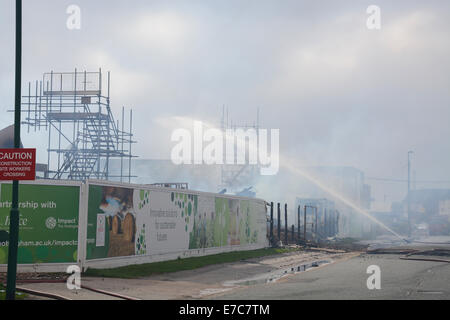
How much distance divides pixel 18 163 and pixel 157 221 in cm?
1270

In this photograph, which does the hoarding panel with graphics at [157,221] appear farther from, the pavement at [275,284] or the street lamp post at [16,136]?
the street lamp post at [16,136]

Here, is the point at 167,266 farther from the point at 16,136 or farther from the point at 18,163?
the point at 16,136

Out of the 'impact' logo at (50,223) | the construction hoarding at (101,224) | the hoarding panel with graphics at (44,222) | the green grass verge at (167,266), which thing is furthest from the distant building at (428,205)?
the 'impact' logo at (50,223)

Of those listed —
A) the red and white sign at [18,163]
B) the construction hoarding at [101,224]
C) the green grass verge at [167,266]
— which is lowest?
the green grass verge at [167,266]

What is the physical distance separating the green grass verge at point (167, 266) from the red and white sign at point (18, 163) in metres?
7.24

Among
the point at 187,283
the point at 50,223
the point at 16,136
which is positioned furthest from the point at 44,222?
the point at 16,136

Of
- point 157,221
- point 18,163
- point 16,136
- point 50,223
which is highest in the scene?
point 16,136

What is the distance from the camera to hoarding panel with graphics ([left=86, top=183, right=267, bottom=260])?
22406 millimetres

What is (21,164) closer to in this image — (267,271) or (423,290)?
(423,290)

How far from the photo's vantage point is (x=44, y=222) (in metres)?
20.8

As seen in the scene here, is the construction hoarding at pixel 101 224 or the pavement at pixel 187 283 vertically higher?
the construction hoarding at pixel 101 224

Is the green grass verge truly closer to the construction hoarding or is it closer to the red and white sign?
the construction hoarding

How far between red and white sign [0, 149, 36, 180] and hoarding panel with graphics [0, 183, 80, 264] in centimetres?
624

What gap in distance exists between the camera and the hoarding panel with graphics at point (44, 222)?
20.2 m
